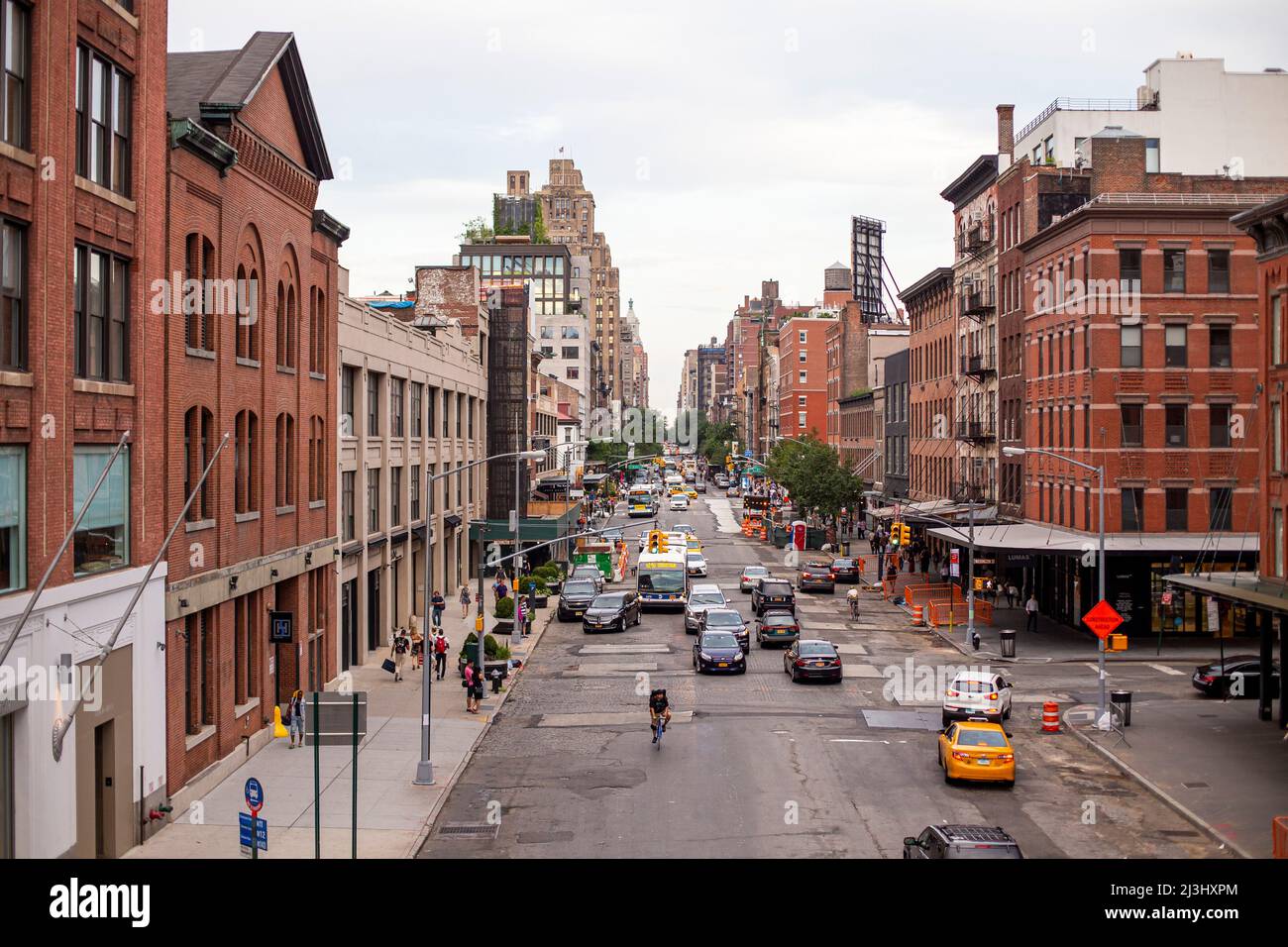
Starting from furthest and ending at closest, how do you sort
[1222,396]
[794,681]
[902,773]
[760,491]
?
[760,491] < [1222,396] < [794,681] < [902,773]

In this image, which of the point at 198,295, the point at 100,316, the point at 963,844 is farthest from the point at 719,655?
the point at 100,316

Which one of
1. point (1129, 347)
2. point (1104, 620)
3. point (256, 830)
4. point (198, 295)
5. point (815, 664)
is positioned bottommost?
point (815, 664)

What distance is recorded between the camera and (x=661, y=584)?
192 feet

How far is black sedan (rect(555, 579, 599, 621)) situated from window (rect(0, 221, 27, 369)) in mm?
37554

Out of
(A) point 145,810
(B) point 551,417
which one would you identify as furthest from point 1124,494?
(B) point 551,417

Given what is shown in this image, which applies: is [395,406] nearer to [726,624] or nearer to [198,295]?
[726,624]

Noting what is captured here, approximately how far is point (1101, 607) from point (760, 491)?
379 ft

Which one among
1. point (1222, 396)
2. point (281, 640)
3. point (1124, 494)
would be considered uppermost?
point (1222, 396)

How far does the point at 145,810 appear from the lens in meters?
22.3

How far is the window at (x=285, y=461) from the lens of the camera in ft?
108

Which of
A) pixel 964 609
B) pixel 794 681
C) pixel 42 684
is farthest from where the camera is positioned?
pixel 964 609

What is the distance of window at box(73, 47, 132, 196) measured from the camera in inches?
802

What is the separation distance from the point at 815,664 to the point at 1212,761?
510 inches
